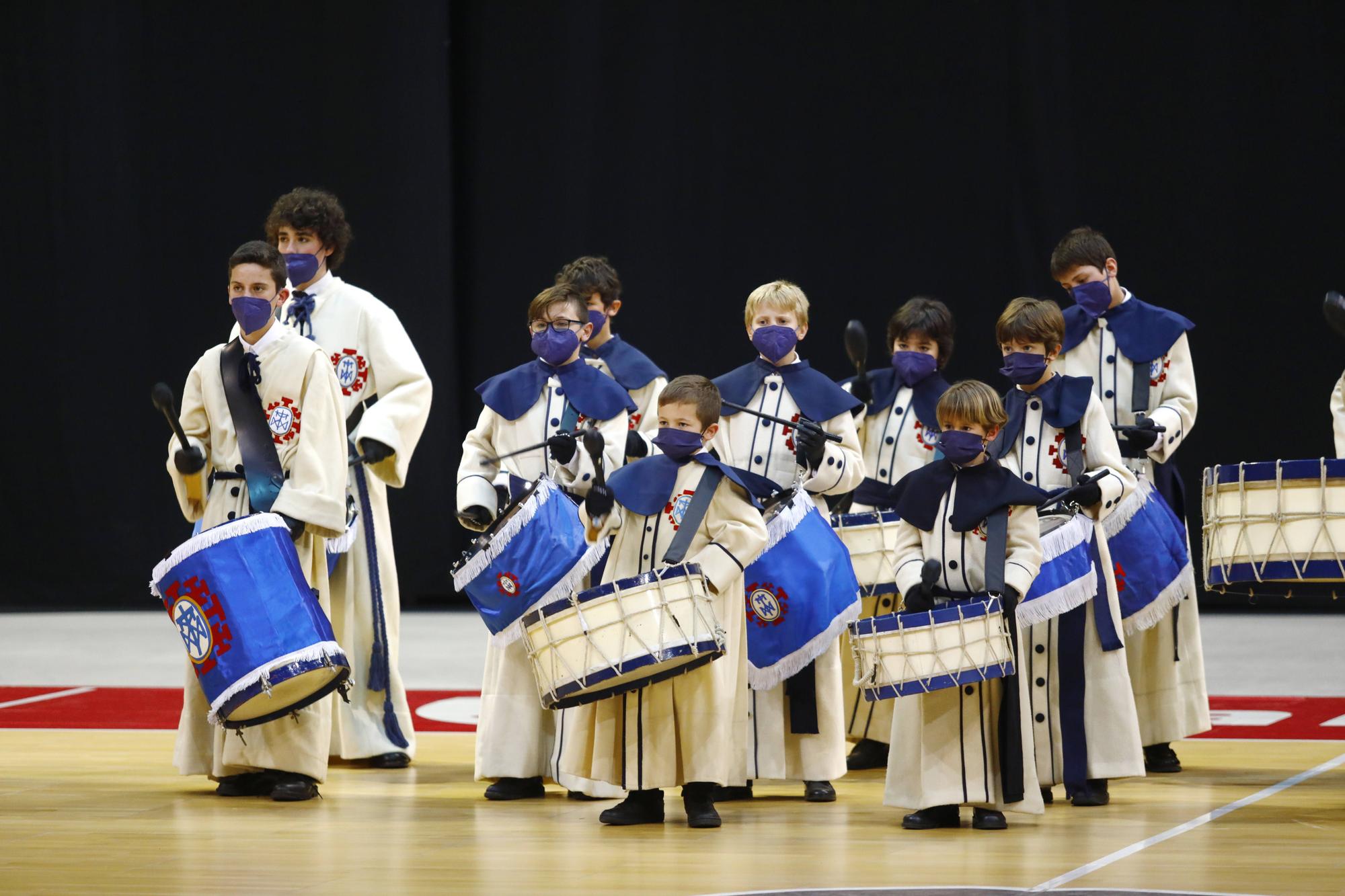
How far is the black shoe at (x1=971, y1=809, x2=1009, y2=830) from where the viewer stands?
185 inches

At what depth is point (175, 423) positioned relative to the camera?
518cm

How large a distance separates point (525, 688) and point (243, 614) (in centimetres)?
103

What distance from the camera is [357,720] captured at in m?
6.10

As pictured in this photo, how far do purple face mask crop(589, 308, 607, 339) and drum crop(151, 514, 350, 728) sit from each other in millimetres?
1476

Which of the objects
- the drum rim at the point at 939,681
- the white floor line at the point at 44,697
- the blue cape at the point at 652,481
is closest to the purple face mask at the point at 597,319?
the blue cape at the point at 652,481

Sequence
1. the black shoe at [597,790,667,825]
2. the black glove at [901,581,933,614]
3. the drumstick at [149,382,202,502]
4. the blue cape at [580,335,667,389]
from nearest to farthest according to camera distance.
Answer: the black glove at [901,581,933,614]
the black shoe at [597,790,667,825]
the drumstick at [149,382,202,502]
the blue cape at [580,335,667,389]

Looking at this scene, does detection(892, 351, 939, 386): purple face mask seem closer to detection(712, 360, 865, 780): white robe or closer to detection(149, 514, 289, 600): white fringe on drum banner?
detection(712, 360, 865, 780): white robe

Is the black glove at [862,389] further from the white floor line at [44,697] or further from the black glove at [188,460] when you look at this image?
the white floor line at [44,697]

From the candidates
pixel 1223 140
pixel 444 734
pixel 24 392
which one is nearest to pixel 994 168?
pixel 1223 140

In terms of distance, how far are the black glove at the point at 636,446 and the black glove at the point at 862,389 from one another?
3.78 ft

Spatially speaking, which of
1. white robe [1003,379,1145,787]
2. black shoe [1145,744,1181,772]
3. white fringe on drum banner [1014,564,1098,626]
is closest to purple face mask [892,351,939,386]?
white robe [1003,379,1145,787]

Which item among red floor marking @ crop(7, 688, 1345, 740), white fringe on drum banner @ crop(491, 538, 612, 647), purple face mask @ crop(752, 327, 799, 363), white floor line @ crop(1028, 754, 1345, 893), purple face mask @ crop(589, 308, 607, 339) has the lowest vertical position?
white floor line @ crop(1028, 754, 1345, 893)


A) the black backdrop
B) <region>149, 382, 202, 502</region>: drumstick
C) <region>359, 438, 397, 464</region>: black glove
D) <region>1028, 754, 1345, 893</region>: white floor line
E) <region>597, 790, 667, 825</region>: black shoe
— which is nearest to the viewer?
<region>1028, 754, 1345, 893</region>: white floor line

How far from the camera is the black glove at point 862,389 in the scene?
635cm
